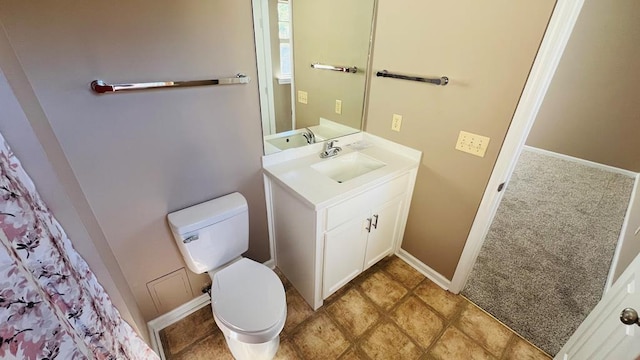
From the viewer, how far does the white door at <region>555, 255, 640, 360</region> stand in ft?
2.91

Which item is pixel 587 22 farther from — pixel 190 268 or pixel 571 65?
pixel 190 268

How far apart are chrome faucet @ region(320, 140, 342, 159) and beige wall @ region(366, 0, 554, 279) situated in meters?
0.37

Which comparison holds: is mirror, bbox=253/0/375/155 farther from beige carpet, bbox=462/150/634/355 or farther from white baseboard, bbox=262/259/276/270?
beige carpet, bbox=462/150/634/355

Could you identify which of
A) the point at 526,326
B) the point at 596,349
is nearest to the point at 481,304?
the point at 526,326

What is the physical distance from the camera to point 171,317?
5.31 ft

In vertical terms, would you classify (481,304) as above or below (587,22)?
below

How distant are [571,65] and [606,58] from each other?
1.06 ft

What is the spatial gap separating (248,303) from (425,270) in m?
1.40

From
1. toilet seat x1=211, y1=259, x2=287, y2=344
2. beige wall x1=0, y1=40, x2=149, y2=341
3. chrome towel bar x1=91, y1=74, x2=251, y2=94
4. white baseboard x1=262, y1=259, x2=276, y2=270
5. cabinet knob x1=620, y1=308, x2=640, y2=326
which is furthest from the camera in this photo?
white baseboard x1=262, y1=259, x2=276, y2=270

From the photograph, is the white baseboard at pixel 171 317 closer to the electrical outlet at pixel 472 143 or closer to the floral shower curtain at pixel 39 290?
the floral shower curtain at pixel 39 290

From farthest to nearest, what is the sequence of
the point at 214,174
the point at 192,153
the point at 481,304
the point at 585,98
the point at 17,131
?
the point at 585,98 → the point at 481,304 → the point at 214,174 → the point at 192,153 → the point at 17,131

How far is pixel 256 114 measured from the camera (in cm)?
146

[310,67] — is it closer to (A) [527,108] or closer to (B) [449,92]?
(B) [449,92]

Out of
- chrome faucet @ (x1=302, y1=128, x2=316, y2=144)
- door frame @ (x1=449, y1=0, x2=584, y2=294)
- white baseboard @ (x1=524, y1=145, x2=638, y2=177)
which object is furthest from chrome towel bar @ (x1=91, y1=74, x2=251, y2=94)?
white baseboard @ (x1=524, y1=145, x2=638, y2=177)
